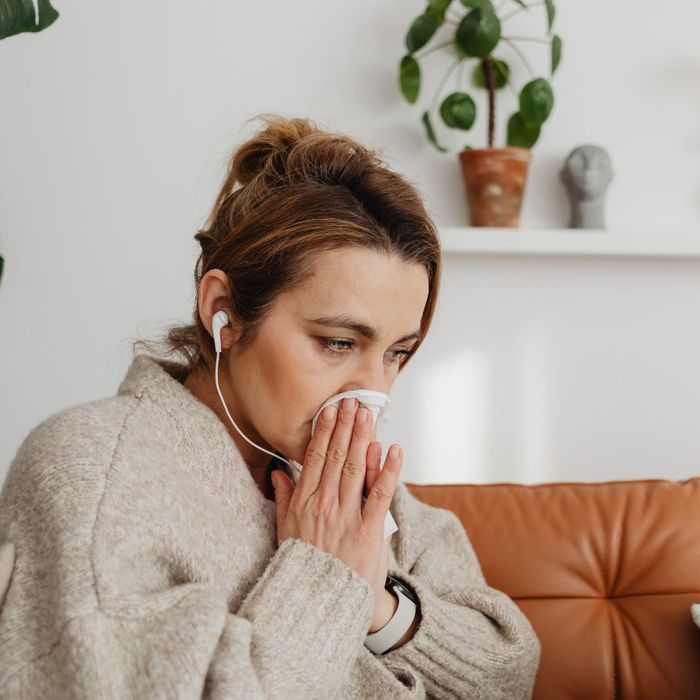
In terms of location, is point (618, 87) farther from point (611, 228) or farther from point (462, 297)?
point (462, 297)

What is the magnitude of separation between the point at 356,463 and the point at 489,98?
1149 mm

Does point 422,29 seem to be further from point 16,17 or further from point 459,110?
point 16,17

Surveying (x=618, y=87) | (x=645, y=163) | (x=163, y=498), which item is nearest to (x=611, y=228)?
(x=645, y=163)

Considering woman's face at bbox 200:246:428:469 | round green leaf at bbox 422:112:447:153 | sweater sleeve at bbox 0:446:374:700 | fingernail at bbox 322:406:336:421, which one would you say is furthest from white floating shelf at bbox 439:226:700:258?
sweater sleeve at bbox 0:446:374:700

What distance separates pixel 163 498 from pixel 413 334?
43 centimetres

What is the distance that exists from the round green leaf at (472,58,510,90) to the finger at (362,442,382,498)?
1.17 metres

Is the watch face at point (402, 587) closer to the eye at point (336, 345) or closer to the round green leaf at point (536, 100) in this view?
the eye at point (336, 345)

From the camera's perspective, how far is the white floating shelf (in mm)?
2090

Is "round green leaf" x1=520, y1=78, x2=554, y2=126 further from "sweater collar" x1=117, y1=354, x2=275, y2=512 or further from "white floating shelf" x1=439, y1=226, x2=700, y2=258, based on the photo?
"sweater collar" x1=117, y1=354, x2=275, y2=512

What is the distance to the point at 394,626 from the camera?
53.7 inches

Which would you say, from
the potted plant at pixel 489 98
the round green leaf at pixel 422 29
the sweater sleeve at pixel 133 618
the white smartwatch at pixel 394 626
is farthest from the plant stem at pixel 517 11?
the sweater sleeve at pixel 133 618

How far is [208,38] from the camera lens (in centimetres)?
217

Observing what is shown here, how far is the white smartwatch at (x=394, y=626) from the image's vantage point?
136 cm

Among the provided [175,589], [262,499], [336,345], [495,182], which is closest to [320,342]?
[336,345]
